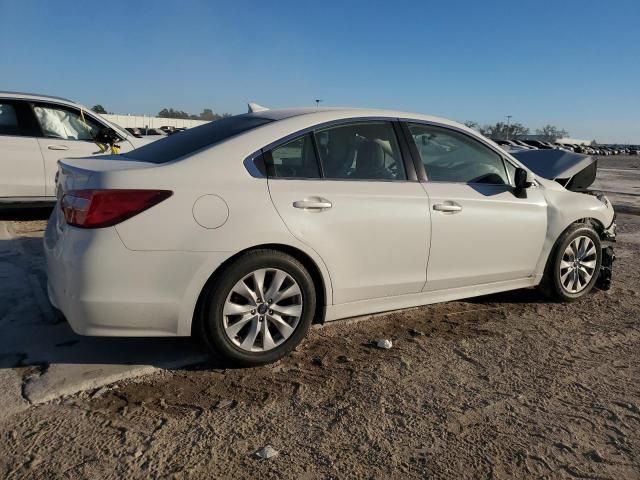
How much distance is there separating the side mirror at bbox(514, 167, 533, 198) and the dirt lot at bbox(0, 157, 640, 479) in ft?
3.80

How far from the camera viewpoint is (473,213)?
4.06 m

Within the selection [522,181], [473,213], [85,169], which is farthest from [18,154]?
[522,181]

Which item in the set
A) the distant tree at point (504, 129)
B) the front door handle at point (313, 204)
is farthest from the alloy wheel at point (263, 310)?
the distant tree at point (504, 129)

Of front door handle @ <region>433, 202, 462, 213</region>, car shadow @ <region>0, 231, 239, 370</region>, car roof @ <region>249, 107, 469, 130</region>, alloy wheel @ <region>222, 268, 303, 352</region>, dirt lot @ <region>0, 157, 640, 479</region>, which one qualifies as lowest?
dirt lot @ <region>0, 157, 640, 479</region>

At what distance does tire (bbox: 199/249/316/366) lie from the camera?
3141 mm

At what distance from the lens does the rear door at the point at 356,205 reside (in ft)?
11.1

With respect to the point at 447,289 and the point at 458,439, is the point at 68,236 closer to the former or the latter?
the point at 458,439

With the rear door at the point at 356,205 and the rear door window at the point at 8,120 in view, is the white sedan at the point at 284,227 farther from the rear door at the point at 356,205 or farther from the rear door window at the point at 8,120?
the rear door window at the point at 8,120

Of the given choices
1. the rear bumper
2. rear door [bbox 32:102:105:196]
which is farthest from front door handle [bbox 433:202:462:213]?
rear door [bbox 32:102:105:196]

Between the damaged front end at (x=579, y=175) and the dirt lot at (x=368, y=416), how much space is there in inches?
56.5

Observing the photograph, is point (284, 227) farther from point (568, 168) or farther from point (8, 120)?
point (8, 120)

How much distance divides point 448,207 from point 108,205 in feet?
7.49

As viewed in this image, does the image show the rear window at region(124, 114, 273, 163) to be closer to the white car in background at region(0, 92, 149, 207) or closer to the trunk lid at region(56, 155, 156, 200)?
the trunk lid at region(56, 155, 156, 200)

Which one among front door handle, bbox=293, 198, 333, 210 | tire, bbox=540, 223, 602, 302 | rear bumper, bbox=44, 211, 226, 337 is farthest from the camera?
tire, bbox=540, 223, 602, 302
